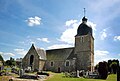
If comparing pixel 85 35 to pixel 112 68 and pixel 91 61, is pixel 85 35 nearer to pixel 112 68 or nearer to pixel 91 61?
pixel 91 61

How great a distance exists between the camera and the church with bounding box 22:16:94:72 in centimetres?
4438

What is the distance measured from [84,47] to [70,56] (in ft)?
15.1

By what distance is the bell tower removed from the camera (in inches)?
1725

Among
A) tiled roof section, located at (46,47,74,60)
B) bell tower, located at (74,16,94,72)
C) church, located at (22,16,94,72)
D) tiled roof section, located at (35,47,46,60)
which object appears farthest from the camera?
tiled roof section, located at (35,47,46,60)

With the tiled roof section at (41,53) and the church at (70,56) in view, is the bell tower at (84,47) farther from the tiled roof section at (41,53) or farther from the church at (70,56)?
the tiled roof section at (41,53)

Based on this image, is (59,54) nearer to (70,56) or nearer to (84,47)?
(70,56)

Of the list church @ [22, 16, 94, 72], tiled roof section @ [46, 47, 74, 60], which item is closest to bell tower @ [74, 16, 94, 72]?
church @ [22, 16, 94, 72]

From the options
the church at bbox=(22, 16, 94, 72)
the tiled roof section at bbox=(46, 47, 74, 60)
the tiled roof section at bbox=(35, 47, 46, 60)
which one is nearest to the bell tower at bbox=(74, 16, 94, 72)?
the church at bbox=(22, 16, 94, 72)

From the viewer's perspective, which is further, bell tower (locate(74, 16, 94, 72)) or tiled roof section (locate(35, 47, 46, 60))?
tiled roof section (locate(35, 47, 46, 60))

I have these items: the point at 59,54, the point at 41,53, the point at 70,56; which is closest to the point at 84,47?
the point at 70,56

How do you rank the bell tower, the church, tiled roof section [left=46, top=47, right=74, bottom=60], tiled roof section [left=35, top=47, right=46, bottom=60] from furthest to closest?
tiled roof section [left=35, top=47, right=46, bottom=60], tiled roof section [left=46, top=47, right=74, bottom=60], the church, the bell tower

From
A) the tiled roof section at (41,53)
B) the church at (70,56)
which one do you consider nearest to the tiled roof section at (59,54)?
the church at (70,56)

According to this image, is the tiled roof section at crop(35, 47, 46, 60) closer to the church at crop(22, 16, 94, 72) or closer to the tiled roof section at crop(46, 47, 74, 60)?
the church at crop(22, 16, 94, 72)

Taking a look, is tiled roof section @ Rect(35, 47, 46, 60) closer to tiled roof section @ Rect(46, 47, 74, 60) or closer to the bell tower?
tiled roof section @ Rect(46, 47, 74, 60)
